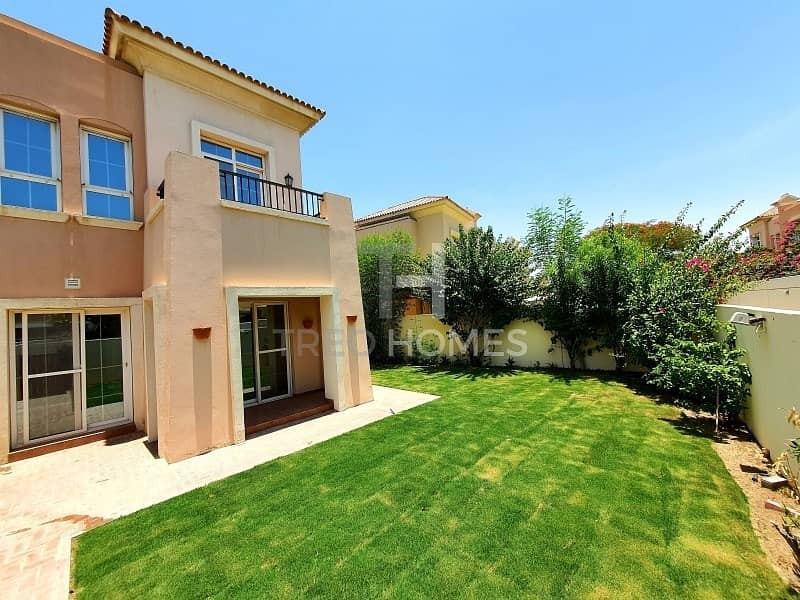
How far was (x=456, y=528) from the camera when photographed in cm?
440

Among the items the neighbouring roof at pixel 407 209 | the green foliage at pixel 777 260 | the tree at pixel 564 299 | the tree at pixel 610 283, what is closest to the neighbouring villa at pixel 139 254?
the tree at pixel 564 299

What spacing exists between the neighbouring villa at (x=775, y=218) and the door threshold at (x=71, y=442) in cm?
4074

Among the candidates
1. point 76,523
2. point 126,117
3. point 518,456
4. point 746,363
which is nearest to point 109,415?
point 76,523

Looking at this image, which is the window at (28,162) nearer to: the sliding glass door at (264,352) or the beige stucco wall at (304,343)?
the sliding glass door at (264,352)

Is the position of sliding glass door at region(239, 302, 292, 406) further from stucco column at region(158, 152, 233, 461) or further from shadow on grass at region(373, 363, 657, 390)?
shadow on grass at region(373, 363, 657, 390)

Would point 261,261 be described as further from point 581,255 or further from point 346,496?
point 581,255

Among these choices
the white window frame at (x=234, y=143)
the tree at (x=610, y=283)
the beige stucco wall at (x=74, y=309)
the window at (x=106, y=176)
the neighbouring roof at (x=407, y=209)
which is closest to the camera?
the beige stucco wall at (x=74, y=309)

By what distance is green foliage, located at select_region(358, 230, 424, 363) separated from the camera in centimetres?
1831

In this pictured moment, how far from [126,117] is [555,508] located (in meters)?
13.1

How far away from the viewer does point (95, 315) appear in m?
8.38

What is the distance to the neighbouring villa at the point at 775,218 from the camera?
27.1m

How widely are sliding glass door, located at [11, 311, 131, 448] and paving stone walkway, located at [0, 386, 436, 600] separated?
2.66 feet

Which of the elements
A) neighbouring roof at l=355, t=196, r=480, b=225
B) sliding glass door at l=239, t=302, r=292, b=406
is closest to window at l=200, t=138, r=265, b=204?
sliding glass door at l=239, t=302, r=292, b=406

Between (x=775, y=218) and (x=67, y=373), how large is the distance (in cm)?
4781
